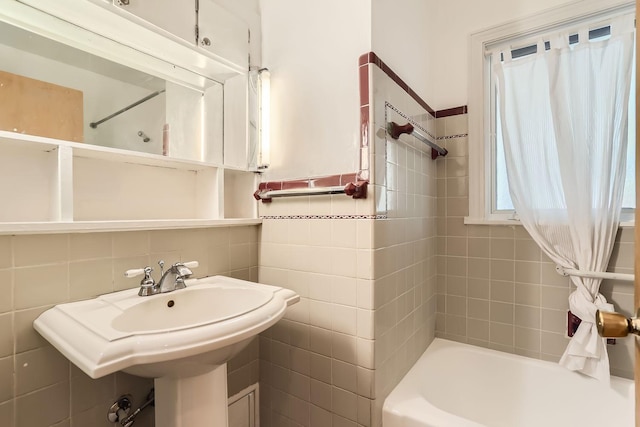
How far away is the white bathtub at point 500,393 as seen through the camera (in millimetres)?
1230

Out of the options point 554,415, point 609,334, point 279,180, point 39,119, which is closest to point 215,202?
point 279,180

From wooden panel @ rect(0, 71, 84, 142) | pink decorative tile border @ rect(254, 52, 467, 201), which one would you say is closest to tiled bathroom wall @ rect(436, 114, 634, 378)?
pink decorative tile border @ rect(254, 52, 467, 201)

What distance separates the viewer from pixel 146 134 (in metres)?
1.21

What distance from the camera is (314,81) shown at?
1277mm

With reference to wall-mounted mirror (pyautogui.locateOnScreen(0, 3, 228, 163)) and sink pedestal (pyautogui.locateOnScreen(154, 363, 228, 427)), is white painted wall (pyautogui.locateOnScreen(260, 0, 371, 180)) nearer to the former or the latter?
wall-mounted mirror (pyautogui.locateOnScreen(0, 3, 228, 163))

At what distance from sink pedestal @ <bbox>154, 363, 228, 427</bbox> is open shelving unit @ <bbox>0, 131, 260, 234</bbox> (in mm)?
525

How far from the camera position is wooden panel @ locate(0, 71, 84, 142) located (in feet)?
2.96

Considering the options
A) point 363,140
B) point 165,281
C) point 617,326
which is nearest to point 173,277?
point 165,281

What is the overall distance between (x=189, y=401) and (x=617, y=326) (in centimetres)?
100

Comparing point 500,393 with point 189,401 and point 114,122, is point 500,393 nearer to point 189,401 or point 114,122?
point 189,401

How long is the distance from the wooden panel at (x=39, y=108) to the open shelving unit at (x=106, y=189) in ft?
0.21

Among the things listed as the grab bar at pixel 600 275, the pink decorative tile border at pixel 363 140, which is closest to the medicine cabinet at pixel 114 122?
the pink decorative tile border at pixel 363 140

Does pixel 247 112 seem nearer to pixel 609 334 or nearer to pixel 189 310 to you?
pixel 189 310

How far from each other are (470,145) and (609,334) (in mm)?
1381
